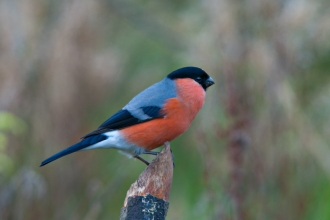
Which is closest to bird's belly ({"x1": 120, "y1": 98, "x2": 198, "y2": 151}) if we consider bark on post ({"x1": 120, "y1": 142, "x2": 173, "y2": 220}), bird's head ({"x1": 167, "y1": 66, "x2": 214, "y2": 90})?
bird's head ({"x1": 167, "y1": 66, "x2": 214, "y2": 90})

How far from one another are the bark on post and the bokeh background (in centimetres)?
111

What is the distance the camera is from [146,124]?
11.7ft

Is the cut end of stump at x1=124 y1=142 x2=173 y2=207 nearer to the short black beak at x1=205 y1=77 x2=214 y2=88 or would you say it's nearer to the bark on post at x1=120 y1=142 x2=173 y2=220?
the bark on post at x1=120 y1=142 x2=173 y2=220

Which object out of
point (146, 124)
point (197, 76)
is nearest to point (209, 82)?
point (197, 76)

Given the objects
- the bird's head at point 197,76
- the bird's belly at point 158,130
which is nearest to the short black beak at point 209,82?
the bird's head at point 197,76

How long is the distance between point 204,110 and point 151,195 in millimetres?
2072

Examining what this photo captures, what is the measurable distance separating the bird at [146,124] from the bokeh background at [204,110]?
0.16m

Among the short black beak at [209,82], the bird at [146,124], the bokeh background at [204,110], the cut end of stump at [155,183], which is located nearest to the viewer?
the cut end of stump at [155,183]

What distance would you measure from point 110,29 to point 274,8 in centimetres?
→ 238

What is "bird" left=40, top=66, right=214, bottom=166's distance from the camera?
3.52m

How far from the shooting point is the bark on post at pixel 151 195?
6.38 feet

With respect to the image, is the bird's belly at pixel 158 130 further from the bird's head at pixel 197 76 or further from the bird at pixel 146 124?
the bird's head at pixel 197 76

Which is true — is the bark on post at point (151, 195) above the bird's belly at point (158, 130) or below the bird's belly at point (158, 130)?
below

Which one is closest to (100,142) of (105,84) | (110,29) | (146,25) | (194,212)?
(194,212)
